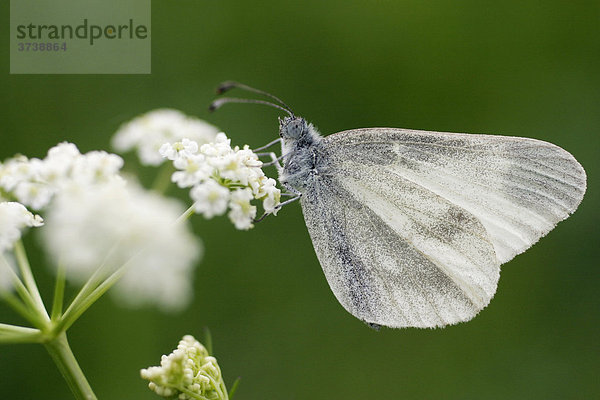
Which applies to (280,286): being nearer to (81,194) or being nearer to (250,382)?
(250,382)

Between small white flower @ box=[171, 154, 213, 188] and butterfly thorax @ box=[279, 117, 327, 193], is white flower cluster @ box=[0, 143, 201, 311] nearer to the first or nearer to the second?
small white flower @ box=[171, 154, 213, 188]

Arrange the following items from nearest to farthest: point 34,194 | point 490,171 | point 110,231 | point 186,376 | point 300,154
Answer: point 110,231, point 186,376, point 34,194, point 490,171, point 300,154

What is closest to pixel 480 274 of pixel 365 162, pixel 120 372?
pixel 365 162

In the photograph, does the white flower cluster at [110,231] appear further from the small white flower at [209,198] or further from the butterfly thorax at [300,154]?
the butterfly thorax at [300,154]

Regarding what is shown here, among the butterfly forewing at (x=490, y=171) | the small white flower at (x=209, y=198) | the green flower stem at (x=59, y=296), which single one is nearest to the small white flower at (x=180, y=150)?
the small white flower at (x=209, y=198)

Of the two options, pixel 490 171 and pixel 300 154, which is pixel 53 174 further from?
pixel 490 171

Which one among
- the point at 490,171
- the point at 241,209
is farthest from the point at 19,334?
the point at 490,171

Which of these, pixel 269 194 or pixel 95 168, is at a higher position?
pixel 95 168

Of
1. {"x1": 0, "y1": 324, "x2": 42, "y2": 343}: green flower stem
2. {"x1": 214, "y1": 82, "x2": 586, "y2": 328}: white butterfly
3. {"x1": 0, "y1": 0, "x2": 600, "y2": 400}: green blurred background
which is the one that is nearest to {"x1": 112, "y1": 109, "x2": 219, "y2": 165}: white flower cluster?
{"x1": 214, "y1": 82, "x2": 586, "y2": 328}: white butterfly

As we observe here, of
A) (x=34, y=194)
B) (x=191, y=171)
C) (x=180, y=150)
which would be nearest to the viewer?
(x=34, y=194)
